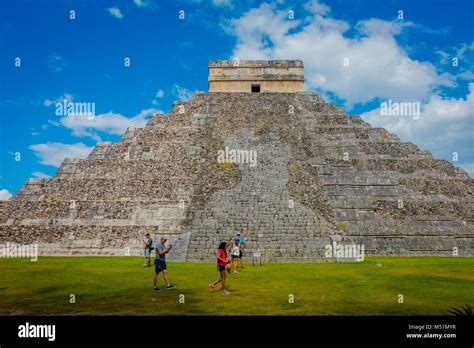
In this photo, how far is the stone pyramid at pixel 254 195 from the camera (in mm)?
20375

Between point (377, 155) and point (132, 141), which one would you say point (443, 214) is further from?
point (132, 141)

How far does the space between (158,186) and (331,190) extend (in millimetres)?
9043

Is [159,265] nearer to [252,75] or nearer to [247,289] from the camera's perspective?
[247,289]

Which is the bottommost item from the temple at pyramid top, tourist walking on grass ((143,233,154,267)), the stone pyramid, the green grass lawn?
the green grass lawn

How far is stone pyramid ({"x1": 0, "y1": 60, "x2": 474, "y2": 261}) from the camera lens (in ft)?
66.8

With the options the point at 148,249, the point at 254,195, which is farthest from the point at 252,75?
the point at 148,249

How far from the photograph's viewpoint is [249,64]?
3753cm

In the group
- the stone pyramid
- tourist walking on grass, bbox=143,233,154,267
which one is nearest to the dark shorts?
tourist walking on grass, bbox=143,233,154,267

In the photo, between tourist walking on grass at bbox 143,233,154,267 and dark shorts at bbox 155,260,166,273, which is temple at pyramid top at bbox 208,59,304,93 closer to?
tourist walking on grass at bbox 143,233,154,267

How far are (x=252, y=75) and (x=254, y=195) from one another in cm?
1726

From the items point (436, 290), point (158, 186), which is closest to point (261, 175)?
point (158, 186)

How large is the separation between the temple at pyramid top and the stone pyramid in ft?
23.2

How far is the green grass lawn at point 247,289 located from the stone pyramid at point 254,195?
117 inches

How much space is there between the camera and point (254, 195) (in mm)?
22781
